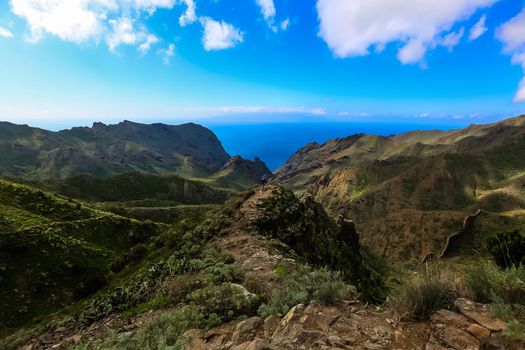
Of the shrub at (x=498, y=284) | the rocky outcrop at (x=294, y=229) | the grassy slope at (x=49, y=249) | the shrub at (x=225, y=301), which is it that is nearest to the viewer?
the shrub at (x=498, y=284)

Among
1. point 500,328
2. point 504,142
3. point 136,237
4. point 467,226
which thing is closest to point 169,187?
point 136,237

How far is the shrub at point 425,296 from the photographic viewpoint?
736 cm

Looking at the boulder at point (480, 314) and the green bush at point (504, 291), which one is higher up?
the green bush at point (504, 291)

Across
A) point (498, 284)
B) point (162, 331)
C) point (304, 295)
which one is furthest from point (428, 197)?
point (162, 331)

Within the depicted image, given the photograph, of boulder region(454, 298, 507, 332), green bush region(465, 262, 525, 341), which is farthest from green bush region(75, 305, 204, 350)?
green bush region(465, 262, 525, 341)

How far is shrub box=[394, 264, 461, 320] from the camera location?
7355 mm

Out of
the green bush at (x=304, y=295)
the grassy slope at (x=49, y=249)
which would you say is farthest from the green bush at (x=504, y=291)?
the grassy slope at (x=49, y=249)

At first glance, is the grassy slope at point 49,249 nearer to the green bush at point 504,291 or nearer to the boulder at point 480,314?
the boulder at point 480,314

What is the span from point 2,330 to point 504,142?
721 feet

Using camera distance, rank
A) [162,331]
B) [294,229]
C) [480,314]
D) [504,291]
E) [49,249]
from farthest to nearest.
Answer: [49,249] → [294,229] → [162,331] → [504,291] → [480,314]

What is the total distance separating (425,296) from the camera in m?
7.50

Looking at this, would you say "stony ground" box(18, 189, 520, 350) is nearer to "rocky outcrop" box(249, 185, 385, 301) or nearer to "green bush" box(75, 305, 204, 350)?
"green bush" box(75, 305, 204, 350)

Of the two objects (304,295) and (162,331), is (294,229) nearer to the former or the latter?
(304,295)

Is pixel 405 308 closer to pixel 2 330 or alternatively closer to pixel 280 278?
pixel 280 278
